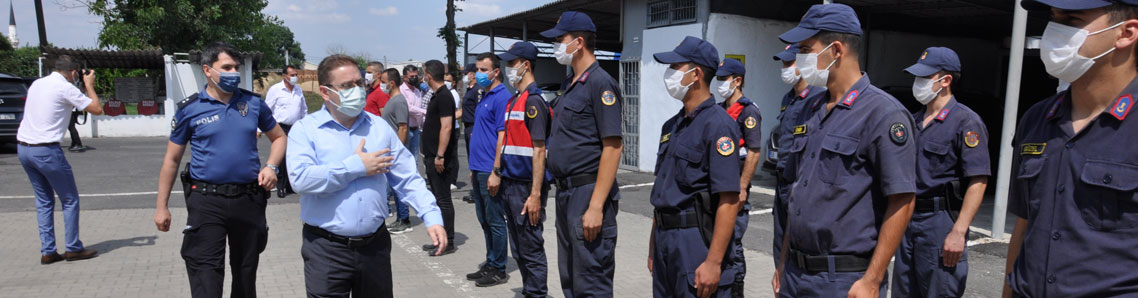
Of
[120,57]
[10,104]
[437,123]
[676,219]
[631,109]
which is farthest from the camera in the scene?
[120,57]

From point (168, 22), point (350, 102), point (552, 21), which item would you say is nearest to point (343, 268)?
point (350, 102)

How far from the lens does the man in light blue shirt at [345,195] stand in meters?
3.03

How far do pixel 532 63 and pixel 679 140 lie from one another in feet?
6.39

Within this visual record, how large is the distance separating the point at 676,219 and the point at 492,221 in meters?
2.37

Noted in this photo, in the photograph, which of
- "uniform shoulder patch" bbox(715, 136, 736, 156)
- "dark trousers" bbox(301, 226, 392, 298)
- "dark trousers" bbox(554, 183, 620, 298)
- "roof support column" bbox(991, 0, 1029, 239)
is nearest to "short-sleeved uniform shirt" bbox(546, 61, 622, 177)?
"dark trousers" bbox(554, 183, 620, 298)

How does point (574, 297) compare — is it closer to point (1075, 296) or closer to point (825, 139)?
point (825, 139)

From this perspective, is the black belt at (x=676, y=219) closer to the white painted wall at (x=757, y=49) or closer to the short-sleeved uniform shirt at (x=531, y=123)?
the short-sleeved uniform shirt at (x=531, y=123)

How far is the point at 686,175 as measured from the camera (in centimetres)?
299

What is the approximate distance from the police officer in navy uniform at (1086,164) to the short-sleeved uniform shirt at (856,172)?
385 mm

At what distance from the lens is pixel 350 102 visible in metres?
3.13

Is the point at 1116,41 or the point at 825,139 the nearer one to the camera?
the point at 1116,41

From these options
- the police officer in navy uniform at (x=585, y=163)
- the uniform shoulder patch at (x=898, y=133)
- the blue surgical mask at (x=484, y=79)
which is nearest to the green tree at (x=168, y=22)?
the blue surgical mask at (x=484, y=79)

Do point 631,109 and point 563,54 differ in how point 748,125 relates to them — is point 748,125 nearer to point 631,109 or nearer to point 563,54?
point 563,54

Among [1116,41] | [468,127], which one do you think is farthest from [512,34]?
[1116,41]
